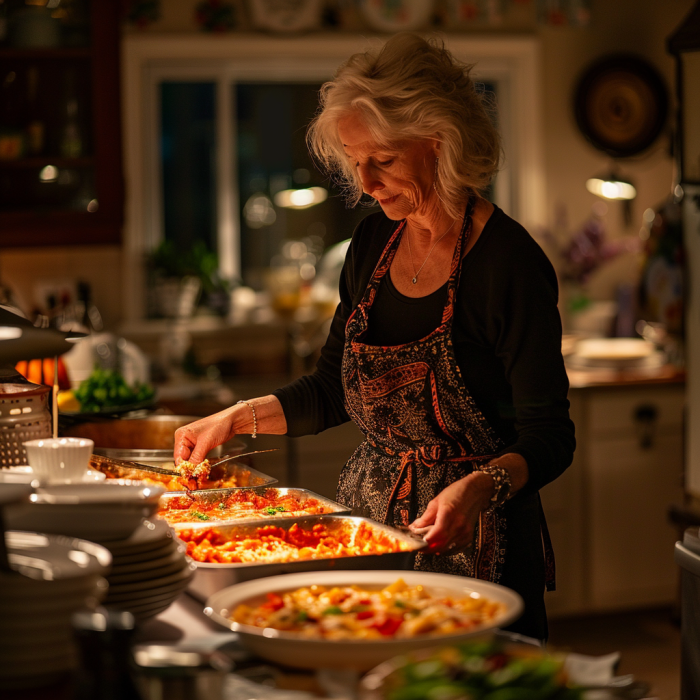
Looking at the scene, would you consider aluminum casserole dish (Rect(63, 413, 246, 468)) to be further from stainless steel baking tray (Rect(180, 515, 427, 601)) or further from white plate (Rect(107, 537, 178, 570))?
white plate (Rect(107, 537, 178, 570))

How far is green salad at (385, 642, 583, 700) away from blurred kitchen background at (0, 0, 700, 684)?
245cm

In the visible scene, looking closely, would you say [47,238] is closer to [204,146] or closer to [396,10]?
[204,146]

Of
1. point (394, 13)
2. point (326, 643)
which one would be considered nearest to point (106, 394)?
point (326, 643)

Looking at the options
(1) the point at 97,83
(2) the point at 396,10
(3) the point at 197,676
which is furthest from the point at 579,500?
(3) the point at 197,676

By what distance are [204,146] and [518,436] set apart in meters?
3.02

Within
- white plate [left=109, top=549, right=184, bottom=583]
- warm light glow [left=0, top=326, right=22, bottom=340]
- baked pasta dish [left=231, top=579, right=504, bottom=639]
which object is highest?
warm light glow [left=0, top=326, right=22, bottom=340]

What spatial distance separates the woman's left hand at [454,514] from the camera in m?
1.31

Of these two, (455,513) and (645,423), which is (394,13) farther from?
(455,513)

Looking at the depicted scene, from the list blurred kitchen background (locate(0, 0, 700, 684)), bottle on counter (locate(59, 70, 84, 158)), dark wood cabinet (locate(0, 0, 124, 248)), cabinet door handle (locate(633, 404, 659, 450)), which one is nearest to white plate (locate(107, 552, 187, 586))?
blurred kitchen background (locate(0, 0, 700, 684))

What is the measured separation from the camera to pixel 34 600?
88 cm

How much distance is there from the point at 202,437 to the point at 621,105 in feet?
11.0

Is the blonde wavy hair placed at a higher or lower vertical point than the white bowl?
higher

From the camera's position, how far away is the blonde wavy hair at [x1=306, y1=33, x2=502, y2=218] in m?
1.64

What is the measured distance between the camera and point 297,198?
443 centimetres
